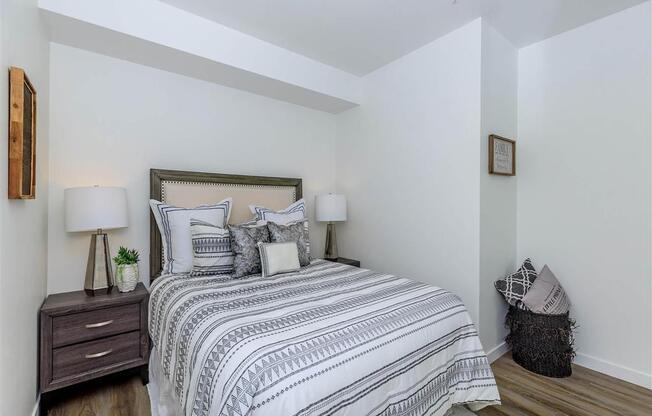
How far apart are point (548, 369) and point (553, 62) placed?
2.48 metres

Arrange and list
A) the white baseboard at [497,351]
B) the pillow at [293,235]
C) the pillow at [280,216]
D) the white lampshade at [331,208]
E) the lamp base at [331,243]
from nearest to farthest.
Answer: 1. the pillow at [293,235]
2. the white baseboard at [497,351]
3. the pillow at [280,216]
4. the white lampshade at [331,208]
5. the lamp base at [331,243]

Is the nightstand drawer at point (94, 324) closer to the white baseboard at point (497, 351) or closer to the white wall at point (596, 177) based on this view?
the white baseboard at point (497, 351)

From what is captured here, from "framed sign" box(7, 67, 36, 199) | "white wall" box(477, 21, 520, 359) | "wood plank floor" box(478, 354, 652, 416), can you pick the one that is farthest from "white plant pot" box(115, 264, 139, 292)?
"white wall" box(477, 21, 520, 359)

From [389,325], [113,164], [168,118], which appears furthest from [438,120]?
[113,164]

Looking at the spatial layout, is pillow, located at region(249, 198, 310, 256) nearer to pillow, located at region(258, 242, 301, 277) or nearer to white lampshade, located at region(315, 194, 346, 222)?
pillow, located at region(258, 242, 301, 277)

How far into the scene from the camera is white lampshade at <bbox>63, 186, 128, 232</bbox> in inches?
79.4

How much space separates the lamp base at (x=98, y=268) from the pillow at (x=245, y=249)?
0.84 metres

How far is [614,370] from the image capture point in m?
2.37

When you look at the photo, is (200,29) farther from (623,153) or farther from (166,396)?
(623,153)

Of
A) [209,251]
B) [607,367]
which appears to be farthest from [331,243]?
[607,367]

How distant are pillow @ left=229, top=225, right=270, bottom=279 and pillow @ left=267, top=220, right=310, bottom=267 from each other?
0.37 feet

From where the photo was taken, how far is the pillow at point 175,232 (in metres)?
2.34

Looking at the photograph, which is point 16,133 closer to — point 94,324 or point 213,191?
point 94,324

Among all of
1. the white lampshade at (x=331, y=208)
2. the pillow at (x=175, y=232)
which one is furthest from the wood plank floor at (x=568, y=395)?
the pillow at (x=175, y=232)
